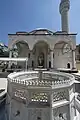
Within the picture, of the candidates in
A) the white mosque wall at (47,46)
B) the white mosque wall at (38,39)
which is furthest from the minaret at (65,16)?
the white mosque wall at (38,39)

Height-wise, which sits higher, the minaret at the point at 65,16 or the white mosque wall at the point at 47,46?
the minaret at the point at 65,16

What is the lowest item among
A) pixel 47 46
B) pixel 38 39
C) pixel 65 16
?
pixel 47 46

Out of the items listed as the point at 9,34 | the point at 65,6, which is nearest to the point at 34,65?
the point at 9,34

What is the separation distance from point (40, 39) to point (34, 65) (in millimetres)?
7371

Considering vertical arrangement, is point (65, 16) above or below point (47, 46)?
above

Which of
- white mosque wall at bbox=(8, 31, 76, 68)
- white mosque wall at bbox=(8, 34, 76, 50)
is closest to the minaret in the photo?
white mosque wall at bbox=(8, 31, 76, 68)

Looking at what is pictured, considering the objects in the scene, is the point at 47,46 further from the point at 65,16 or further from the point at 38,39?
the point at 65,16

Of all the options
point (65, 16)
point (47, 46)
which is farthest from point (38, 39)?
point (65, 16)

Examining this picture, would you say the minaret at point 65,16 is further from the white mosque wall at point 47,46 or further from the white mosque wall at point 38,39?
the white mosque wall at point 38,39

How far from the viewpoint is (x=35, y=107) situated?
11.7 ft

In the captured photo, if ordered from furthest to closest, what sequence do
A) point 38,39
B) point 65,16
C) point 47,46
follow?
point 65,16
point 47,46
point 38,39

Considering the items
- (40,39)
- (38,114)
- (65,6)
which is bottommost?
(38,114)

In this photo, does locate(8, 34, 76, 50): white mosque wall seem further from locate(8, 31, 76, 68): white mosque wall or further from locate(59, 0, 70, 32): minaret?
locate(59, 0, 70, 32): minaret

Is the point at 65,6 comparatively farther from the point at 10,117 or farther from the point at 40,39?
the point at 10,117
